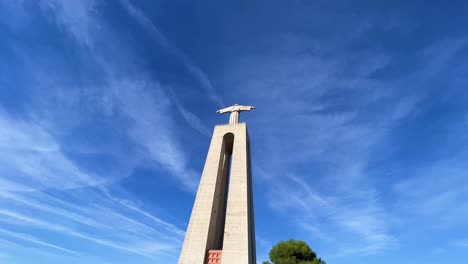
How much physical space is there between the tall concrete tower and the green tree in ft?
26.0

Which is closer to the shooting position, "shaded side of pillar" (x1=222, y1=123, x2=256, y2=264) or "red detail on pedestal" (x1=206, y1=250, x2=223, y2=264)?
"shaded side of pillar" (x1=222, y1=123, x2=256, y2=264)

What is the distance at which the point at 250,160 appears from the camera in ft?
79.1

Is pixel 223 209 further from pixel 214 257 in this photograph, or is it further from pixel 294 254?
pixel 294 254

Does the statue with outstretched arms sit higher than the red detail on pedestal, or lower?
higher

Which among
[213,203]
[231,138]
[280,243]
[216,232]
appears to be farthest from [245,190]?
[280,243]

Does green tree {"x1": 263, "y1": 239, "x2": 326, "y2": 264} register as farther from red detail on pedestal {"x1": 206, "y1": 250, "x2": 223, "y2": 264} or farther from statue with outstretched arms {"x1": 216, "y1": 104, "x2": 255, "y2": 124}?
statue with outstretched arms {"x1": 216, "y1": 104, "x2": 255, "y2": 124}

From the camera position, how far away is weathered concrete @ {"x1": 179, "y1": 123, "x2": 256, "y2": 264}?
17375 millimetres

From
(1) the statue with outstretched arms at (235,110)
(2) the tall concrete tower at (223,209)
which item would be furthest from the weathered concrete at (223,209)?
(1) the statue with outstretched arms at (235,110)

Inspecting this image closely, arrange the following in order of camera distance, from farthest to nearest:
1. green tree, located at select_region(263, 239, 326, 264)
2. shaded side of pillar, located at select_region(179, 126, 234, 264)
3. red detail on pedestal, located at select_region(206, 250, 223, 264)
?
green tree, located at select_region(263, 239, 326, 264), shaded side of pillar, located at select_region(179, 126, 234, 264), red detail on pedestal, located at select_region(206, 250, 223, 264)

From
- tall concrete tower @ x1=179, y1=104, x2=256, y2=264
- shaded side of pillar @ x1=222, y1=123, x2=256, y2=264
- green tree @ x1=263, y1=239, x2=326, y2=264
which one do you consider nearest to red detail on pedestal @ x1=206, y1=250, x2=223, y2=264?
tall concrete tower @ x1=179, y1=104, x2=256, y2=264

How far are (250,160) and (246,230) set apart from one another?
7480mm

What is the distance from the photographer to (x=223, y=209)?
22.5 metres

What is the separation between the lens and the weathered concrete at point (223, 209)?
1738cm

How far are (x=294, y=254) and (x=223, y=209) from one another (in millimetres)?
9269
